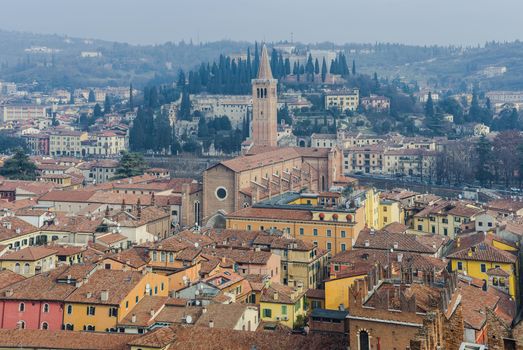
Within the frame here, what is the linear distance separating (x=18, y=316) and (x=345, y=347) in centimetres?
1223

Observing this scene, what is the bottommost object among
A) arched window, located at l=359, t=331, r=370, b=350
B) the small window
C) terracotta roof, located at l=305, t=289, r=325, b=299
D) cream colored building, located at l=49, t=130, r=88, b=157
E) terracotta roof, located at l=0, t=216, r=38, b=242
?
terracotta roof, located at l=305, t=289, r=325, b=299

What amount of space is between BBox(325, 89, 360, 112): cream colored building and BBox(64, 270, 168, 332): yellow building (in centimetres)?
7520

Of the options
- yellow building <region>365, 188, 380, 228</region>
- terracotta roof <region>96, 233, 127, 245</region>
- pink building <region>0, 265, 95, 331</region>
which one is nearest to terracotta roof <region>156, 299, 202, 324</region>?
pink building <region>0, 265, 95, 331</region>

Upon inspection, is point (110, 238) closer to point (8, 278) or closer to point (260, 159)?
point (8, 278)

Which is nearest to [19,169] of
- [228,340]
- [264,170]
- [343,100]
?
[264,170]

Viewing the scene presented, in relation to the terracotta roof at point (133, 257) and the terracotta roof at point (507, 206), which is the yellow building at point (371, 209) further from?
the terracotta roof at point (133, 257)

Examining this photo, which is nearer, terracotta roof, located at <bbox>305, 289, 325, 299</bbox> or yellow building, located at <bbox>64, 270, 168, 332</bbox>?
yellow building, located at <bbox>64, 270, 168, 332</bbox>

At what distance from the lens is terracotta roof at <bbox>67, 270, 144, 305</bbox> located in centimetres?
2519

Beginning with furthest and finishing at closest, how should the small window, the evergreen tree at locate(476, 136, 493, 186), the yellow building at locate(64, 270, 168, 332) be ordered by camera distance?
the evergreen tree at locate(476, 136, 493, 186)
the small window
the yellow building at locate(64, 270, 168, 332)

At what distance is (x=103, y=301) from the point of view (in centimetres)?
2497

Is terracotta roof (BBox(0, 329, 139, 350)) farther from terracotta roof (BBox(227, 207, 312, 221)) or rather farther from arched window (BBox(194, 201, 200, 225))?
arched window (BBox(194, 201, 200, 225))

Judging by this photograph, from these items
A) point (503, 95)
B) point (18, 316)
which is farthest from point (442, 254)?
point (503, 95)

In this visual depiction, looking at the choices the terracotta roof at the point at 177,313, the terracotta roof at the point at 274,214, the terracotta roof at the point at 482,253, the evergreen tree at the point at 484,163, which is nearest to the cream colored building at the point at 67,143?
the evergreen tree at the point at 484,163

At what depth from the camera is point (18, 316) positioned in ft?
84.3
